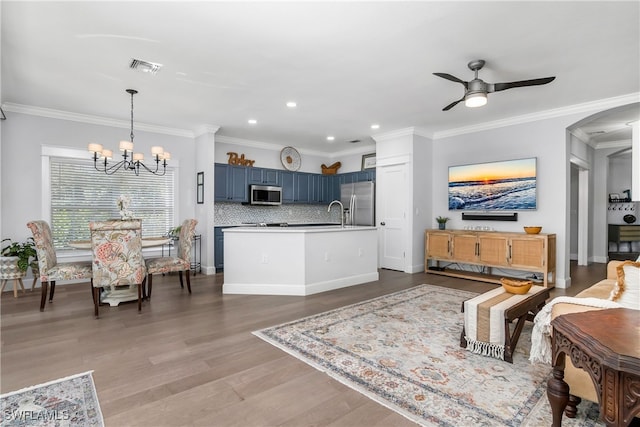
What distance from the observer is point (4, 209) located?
4.66 m

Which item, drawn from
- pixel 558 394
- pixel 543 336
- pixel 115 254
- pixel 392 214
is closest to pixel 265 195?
pixel 392 214

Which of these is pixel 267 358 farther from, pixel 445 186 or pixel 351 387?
pixel 445 186

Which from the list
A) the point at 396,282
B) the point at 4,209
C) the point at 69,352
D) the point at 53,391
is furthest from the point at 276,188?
the point at 53,391

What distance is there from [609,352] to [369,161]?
6.83 metres

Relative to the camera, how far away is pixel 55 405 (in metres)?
1.93

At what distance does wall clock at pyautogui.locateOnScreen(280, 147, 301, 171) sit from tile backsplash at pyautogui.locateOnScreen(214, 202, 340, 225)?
94cm

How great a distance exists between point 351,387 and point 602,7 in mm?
3255

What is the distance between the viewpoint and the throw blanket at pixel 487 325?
252cm

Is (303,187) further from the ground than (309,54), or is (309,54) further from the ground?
(309,54)

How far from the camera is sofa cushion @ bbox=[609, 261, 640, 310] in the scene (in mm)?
1755

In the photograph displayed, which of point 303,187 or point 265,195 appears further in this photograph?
point 303,187

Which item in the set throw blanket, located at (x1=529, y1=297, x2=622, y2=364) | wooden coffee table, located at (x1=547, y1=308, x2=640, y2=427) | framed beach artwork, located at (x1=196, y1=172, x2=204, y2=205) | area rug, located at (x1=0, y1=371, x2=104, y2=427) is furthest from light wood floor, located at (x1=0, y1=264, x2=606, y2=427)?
framed beach artwork, located at (x1=196, y1=172, x2=204, y2=205)

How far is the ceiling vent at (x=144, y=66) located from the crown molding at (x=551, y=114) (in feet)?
16.1

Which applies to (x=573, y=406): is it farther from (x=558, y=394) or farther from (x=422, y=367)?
(x=422, y=367)
